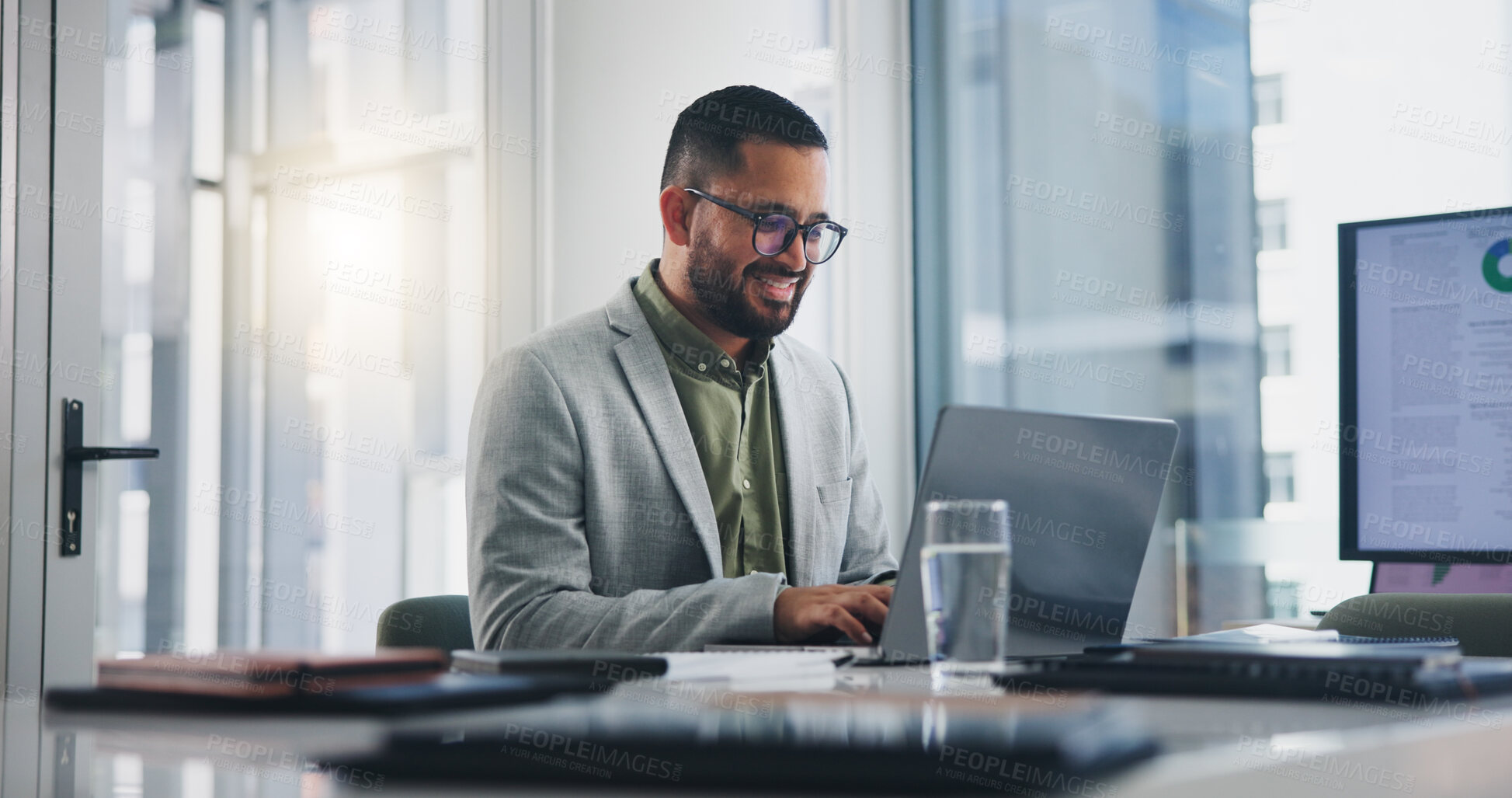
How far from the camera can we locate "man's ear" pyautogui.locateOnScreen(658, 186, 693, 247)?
1914 mm

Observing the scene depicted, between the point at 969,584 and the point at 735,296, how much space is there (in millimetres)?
998

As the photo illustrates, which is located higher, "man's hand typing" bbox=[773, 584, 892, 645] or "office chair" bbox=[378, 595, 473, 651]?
"man's hand typing" bbox=[773, 584, 892, 645]

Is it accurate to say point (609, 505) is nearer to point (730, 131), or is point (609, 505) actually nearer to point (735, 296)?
point (735, 296)

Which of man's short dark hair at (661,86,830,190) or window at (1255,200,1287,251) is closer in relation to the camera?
man's short dark hair at (661,86,830,190)

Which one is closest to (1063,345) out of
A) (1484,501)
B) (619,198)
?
(619,198)

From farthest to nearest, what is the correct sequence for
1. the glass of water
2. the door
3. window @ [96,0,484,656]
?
window @ [96,0,484,656], the door, the glass of water

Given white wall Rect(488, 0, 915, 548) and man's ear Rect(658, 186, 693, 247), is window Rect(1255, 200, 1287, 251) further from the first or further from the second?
man's ear Rect(658, 186, 693, 247)

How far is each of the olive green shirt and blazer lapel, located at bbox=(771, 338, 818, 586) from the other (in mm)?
18

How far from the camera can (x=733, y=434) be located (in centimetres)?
184

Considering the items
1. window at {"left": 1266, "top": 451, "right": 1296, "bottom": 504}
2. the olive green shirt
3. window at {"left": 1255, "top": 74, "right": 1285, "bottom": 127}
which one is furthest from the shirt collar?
window at {"left": 1255, "top": 74, "right": 1285, "bottom": 127}

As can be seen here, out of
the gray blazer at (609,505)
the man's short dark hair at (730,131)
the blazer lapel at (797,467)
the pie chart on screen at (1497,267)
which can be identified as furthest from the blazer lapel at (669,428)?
the pie chart on screen at (1497,267)

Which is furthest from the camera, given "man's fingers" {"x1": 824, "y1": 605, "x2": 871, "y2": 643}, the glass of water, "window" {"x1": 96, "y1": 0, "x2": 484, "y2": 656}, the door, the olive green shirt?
"window" {"x1": 96, "y1": 0, "x2": 484, "y2": 656}

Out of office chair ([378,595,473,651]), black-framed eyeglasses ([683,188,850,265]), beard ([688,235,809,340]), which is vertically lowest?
office chair ([378,595,473,651])

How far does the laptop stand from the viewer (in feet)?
3.39
